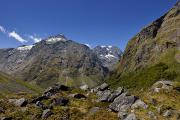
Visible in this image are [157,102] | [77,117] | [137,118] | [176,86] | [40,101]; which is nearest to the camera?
[137,118]

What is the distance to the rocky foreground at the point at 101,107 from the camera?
50156 millimetres

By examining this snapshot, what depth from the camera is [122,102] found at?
56531 millimetres

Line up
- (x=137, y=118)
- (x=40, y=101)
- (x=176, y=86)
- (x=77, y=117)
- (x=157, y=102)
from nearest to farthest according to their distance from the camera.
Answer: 1. (x=137, y=118)
2. (x=77, y=117)
3. (x=157, y=102)
4. (x=40, y=101)
5. (x=176, y=86)

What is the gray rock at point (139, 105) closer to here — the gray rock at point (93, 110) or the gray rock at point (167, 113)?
the gray rock at point (167, 113)

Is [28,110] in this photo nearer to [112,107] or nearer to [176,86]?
[112,107]

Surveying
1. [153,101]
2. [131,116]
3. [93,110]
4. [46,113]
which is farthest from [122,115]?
[46,113]

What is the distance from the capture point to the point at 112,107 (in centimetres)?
5691

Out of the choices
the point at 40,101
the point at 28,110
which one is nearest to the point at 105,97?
the point at 40,101

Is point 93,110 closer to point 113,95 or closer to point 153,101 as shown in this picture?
point 113,95

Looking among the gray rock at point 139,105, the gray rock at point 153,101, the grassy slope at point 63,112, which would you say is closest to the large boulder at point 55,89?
the grassy slope at point 63,112

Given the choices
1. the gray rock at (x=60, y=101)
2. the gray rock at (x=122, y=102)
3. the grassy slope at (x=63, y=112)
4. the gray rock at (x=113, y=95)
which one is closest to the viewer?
the grassy slope at (x=63, y=112)

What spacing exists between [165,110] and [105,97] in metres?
14.2

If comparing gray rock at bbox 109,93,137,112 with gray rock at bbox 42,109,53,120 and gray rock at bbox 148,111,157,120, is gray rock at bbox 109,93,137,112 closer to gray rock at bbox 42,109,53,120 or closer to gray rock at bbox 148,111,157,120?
gray rock at bbox 148,111,157,120

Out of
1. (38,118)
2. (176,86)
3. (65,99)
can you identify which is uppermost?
(176,86)
